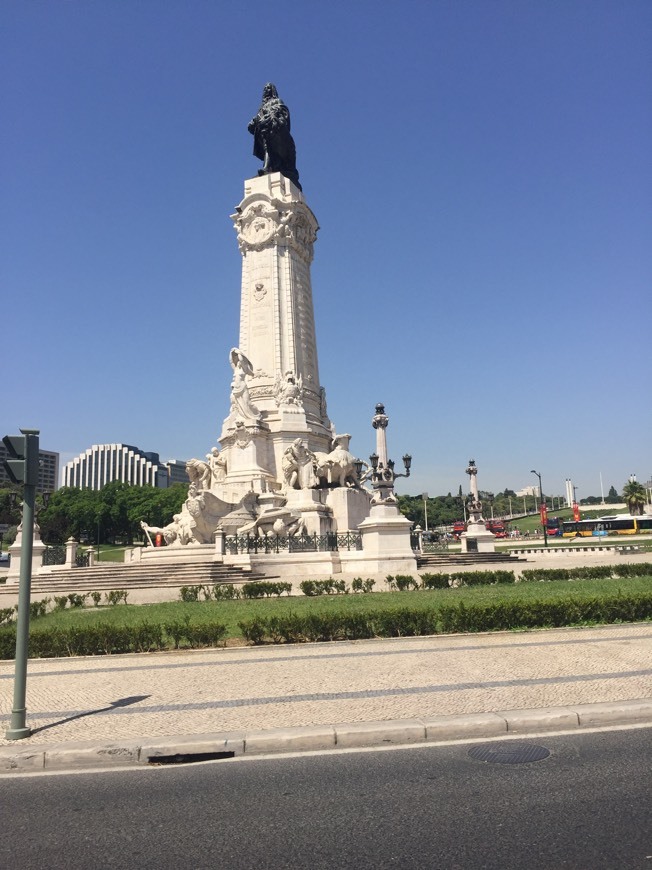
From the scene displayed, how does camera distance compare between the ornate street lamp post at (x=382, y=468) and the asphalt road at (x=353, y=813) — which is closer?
the asphalt road at (x=353, y=813)

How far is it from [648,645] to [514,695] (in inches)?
177

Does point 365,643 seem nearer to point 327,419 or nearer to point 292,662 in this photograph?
point 292,662

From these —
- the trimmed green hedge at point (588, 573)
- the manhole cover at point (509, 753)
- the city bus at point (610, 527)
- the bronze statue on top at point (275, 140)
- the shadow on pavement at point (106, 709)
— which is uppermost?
the bronze statue on top at point (275, 140)

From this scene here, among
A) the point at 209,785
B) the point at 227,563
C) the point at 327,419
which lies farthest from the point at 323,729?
the point at 327,419

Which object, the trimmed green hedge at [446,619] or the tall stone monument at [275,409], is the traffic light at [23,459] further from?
the tall stone monument at [275,409]

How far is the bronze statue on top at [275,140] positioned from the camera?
1855 inches

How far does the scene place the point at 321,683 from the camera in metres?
9.07

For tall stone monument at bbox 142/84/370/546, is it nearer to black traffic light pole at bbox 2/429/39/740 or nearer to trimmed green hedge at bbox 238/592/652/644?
trimmed green hedge at bbox 238/592/652/644

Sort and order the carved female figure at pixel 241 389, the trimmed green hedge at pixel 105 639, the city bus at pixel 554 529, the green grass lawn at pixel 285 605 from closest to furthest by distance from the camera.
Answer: the trimmed green hedge at pixel 105 639 < the green grass lawn at pixel 285 605 < the carved female figure at pixel 241 389 < the city bus at pixel 554 529

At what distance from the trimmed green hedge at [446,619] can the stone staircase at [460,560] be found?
57.3 ft

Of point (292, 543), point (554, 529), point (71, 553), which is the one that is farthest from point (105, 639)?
point (554, 529)

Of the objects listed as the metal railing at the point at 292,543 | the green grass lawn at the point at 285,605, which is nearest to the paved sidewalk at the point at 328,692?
the green grass lawn at the point at 285,605

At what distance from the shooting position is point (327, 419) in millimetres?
44094

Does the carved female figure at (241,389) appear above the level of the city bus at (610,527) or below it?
above
